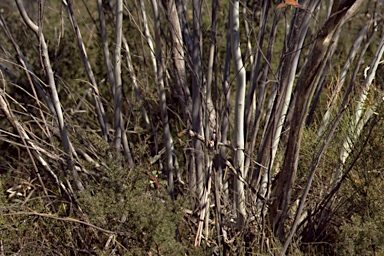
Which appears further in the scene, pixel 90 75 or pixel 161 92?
pixel 90 75

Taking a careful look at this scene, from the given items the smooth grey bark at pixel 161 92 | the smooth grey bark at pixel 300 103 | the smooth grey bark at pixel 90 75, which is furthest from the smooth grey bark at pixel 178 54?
the smooth grey bark at pixel 300 103

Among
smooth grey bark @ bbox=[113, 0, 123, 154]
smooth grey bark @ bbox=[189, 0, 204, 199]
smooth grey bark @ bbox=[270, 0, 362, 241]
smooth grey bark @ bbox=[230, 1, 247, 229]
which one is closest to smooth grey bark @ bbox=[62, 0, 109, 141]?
smooth grey bark @ bbox=[113, 0, 123, 154]

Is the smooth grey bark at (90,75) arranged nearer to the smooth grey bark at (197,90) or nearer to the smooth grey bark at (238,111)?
the smooth grey bark at (197,90)

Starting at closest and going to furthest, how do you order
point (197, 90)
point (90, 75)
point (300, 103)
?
point (300, 103), point (197, 90), point (90, 75)

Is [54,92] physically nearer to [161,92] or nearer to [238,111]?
[161,92]

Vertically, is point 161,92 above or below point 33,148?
above

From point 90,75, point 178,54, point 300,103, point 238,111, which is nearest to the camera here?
point 300,103

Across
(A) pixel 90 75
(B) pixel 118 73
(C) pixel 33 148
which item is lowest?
(C) pixel 33 148

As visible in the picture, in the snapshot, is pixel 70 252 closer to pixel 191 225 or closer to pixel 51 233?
pixel 51 233

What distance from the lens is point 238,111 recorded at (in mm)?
3010

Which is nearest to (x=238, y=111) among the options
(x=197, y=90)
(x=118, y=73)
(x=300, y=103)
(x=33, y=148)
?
(x=197, y=90)

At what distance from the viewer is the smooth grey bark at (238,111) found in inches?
113

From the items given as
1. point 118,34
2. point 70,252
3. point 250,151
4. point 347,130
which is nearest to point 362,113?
point 347,130

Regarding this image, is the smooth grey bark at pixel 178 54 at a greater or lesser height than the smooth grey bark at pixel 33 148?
greater
